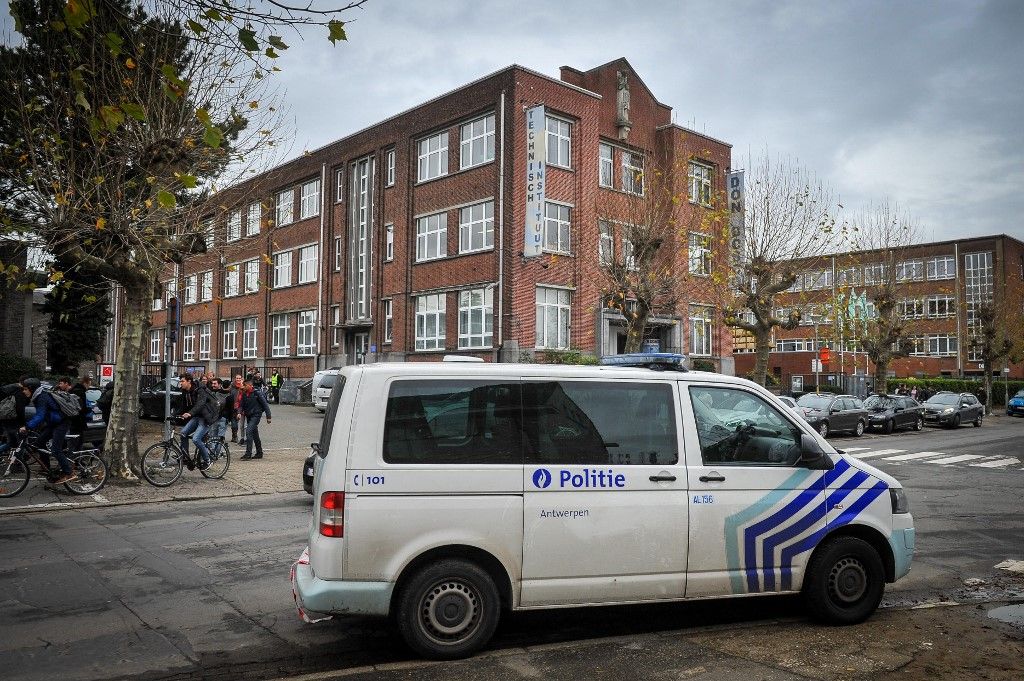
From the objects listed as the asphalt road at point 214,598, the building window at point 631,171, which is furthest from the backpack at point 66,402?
the building window at point 631,171

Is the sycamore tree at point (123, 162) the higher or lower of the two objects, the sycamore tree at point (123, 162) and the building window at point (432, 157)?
the lower

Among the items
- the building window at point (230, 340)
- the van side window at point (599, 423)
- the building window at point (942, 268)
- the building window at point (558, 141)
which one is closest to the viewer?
the van side window at point (599, 423)

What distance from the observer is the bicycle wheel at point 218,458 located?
14633mm


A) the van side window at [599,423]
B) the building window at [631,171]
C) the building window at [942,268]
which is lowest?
the van side window at [599,423]

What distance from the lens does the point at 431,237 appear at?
32.9 meters

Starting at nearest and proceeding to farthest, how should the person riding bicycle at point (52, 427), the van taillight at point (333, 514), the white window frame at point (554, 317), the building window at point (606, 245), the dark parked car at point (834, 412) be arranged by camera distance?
the van taillight at point (333, 514)
the person riding bicycle at point (52, 427)
the building window at point (606, 245)
the dark parked car at point (834, 412)
the white window frame at point (554, 317)

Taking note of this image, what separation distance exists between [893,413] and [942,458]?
10.1m

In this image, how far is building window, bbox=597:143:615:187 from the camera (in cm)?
3269

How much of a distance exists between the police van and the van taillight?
0.5 inches

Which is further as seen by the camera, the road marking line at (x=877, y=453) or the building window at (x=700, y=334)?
the building window at (x=700, y=334)

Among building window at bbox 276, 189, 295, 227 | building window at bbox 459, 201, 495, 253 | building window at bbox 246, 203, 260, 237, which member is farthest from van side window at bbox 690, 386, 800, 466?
building window at bbox 276, 189, 295, 227

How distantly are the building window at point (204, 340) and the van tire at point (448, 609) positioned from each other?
47313 millimetres

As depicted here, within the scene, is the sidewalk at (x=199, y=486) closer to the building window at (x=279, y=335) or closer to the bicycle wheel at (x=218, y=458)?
the bicycle wheel at (x=218, y=458)

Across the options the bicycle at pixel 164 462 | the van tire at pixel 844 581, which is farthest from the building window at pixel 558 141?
the van tire at pixel 844 581
